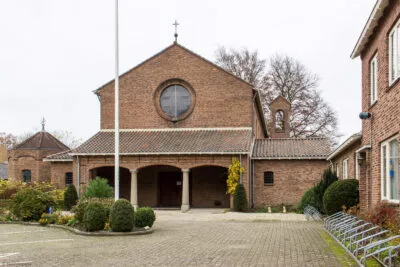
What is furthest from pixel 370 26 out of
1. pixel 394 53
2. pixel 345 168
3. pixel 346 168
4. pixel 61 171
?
pixel 61 171

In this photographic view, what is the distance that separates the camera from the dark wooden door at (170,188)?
3288 centimetres

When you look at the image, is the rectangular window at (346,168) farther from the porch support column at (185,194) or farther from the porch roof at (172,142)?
the porch support column at (185,194)

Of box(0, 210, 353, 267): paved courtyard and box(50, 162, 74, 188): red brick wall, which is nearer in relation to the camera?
box(0, 210, 353, 267): paved courtyard

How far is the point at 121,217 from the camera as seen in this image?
16.3 metres

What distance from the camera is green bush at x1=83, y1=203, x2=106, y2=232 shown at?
1645 centimetres

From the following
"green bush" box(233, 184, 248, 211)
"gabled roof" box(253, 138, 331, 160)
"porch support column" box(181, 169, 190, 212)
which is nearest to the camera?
"green bush" box(233, 184, 248, 211)

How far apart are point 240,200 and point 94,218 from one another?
12.6 m

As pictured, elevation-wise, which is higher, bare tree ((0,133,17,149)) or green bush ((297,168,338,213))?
bare tree ((0,133,17,149))

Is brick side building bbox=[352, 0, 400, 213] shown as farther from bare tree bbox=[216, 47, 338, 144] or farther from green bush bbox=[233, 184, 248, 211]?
bare tree bbox=[216, 47, 338, 144]

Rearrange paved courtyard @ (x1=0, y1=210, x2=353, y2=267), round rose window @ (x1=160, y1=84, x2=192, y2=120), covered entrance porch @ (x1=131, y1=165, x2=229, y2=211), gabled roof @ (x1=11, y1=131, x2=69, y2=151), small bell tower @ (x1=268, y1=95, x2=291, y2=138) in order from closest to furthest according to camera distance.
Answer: paved courtyard @ (x1=0, y1=210, x2=353, y2=267)
covered entrance porch @ (x1=131, y1=165, x2=229, y2=211)
round rose window @ (x1=160, y1=84, x2=192, y2=120)
gabled roof @ (x1=11, y1=131, x2=69, y2=151)
small bell tower @ (x1=268, y1=95, x2=291, y2=138)

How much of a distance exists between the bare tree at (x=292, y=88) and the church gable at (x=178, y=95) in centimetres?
1682

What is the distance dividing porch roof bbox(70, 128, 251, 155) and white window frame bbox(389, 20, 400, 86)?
15.2 meters

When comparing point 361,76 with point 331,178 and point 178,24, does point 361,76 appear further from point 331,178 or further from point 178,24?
point 178,24

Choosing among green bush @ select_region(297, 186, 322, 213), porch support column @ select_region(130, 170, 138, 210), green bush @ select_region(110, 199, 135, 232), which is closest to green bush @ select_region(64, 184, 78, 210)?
porch support column @ select_region(130, 170, 138, 210)
